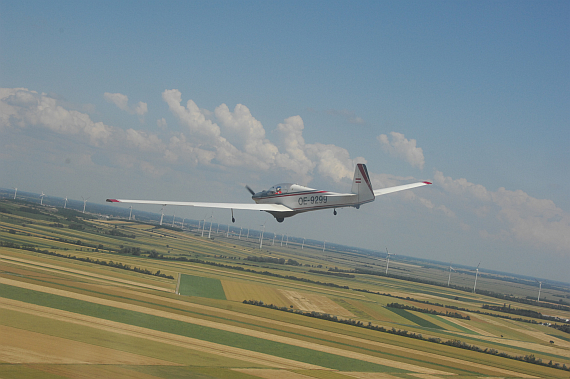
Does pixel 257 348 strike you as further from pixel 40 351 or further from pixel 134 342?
pixel 40 351

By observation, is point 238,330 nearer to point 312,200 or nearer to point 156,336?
point 156,336

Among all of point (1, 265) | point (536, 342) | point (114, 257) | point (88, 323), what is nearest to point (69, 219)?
point (114, 257)

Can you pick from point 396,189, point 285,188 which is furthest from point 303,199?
point 396,189

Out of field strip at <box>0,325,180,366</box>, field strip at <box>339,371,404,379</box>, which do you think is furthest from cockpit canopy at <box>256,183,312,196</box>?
field strip at <box>339,371,404,379</box>

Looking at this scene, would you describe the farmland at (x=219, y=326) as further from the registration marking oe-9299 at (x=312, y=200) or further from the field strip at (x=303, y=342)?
the registration marking oe-9299 at (x=312, y=200)

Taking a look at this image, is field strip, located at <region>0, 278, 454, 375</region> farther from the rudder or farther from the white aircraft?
the rudder

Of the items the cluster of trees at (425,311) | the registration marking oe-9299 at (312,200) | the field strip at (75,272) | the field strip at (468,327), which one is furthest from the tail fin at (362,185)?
the cluster of trees at (425,311)
